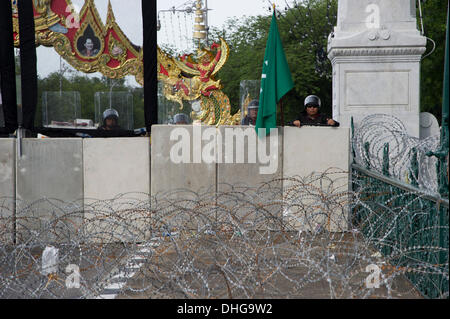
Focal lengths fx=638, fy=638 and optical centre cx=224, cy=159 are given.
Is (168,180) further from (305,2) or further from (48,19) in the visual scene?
(305,2)

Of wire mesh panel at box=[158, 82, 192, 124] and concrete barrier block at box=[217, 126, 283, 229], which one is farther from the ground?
wire mesh panel at box=[158, 82, 192, 124]

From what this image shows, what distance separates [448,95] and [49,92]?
9136 mm

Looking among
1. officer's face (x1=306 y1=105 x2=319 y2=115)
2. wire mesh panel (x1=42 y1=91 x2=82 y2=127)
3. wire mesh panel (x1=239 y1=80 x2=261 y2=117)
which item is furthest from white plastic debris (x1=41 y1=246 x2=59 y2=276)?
wire mesh panel (x1=239 y1=80 x2=261 y2=117)

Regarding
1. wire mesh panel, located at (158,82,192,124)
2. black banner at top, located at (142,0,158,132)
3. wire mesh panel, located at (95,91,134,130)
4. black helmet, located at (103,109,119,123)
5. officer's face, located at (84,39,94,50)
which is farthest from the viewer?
wire mesh panel, located at (158,82,192,124)

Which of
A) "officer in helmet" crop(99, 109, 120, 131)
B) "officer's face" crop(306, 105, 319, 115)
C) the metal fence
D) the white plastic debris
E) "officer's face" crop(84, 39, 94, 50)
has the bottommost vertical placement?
the white plastic debris

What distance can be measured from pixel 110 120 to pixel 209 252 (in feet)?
19.5

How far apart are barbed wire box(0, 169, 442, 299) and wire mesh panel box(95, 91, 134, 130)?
2.87m

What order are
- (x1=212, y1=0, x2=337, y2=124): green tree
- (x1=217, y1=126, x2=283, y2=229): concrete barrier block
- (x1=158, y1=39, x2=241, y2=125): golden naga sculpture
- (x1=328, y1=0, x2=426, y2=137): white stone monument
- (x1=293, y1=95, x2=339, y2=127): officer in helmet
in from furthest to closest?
1. (x1=212, y1=0, x2=337, y2=124): green tree
2. (x1=158, y1=39, x2=241, y2=125): golden naga sculpture
3. (x1=328, y1=0, x2=426, y2=137): white stone monument
4. (x1=293, y1=95, x2=339, y2=127): officer in helmet
5. (x1=217, y1=126, x2=283, y2=229): concrete barrier block

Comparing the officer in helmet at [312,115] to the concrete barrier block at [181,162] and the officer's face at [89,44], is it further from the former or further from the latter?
the officer's face at [89,44]

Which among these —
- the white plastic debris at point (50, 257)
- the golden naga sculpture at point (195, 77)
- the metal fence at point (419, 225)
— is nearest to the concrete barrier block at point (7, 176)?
the white plastic debris at point (50, 257)

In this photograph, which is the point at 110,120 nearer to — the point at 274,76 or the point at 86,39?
the point at 86,39

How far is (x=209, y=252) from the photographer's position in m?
5.95

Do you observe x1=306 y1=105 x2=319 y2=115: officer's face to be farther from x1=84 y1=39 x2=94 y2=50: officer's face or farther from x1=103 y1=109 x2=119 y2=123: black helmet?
x1=84 y1=39 x2=94 y2=50: officer's face

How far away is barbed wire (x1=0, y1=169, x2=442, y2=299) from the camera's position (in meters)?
5.19
